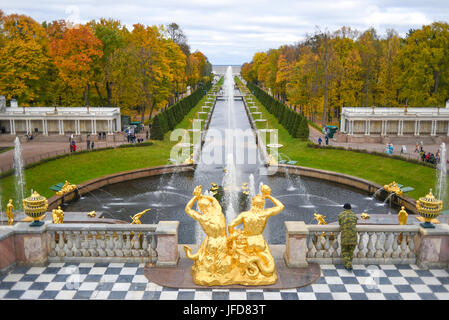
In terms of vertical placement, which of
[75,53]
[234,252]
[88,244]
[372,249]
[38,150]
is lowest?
[38,150]

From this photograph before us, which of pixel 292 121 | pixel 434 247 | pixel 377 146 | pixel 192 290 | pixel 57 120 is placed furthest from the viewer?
pixel 57 120

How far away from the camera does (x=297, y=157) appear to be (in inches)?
1826

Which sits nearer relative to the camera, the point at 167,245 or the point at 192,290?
the point at 192,290

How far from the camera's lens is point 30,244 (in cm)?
1416

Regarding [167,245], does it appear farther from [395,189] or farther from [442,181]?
[442,181]

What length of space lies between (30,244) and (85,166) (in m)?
27.5

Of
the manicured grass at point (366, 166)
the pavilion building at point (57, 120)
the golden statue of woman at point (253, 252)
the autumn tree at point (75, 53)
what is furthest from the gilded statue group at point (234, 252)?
the autumn tree at point (75, 53)

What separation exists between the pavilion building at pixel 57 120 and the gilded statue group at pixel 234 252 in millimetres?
49290

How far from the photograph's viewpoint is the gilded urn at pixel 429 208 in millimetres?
13906

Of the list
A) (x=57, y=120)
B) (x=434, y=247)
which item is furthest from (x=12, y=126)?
(x=434, y=247)

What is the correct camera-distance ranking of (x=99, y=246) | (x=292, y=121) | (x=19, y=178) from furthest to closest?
(x=292, y=121) → (x=19, y=178) → (x=99, y=246)

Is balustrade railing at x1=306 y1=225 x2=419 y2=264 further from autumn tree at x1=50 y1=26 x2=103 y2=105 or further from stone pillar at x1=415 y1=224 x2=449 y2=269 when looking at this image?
autumn tree at x1=50 y1=26 x2=103 y2=105

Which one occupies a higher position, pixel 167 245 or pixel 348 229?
pixel 348 229
